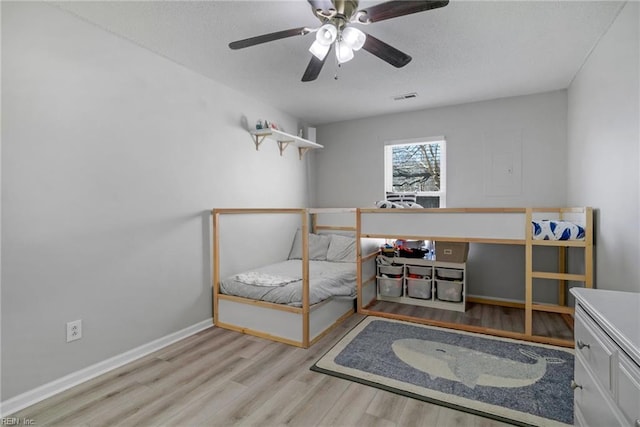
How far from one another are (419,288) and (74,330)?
114 inches

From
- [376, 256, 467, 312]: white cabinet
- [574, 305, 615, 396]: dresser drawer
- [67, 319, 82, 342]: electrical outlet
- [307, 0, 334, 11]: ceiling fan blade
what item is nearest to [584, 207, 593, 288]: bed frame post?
[376, 256, 467, 312]: white cabinet

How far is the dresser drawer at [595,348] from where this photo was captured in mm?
1001

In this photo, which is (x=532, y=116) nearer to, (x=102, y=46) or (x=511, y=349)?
(x=511, y=349)

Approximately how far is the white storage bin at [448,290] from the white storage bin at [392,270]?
397mm

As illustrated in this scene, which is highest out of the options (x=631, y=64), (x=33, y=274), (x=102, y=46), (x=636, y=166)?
(x=102, y=46)

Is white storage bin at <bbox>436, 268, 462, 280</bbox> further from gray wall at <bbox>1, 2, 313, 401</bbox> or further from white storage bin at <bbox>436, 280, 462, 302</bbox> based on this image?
gray wall at <bbox>1, 2, 313, 401</bbox>

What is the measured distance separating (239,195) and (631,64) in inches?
119

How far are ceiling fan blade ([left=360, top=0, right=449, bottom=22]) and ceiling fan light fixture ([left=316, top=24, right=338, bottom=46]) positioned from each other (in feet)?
0.52

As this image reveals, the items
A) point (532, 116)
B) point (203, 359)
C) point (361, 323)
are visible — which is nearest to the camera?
point (203, 359)

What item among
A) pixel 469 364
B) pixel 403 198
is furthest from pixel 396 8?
pixel 403 198

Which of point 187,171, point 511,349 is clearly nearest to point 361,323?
point 511,349

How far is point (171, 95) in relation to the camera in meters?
2.53

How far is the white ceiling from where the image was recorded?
1.87 meters

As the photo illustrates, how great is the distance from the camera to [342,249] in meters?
3.72
